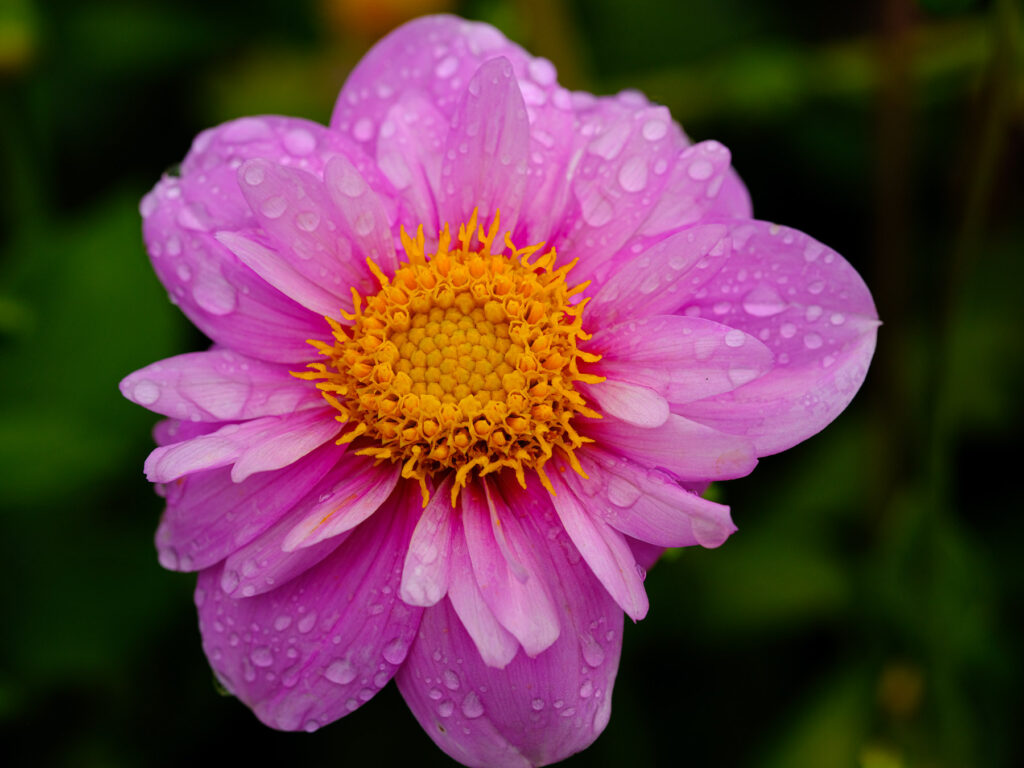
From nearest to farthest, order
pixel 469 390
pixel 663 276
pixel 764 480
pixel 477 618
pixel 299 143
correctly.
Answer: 1. pixel 477 618
2. pixel 663 276
3. pixel 469 390
4. pixel 299 143
5. pixel 764 480

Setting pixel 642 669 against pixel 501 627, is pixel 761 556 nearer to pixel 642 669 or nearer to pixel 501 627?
pixel 642 669

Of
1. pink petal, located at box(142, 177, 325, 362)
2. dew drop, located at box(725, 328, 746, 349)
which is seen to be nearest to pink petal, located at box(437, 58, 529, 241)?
pink petal, located at box(142, 177, 325, 362)

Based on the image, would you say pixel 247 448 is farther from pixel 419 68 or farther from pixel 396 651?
pixel 419 68

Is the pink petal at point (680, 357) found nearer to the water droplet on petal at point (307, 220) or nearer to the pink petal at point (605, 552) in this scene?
the pink petal at point (605, 552)

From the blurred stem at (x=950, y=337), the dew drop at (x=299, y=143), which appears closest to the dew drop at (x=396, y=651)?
the dew drop at (x=299, y=143)

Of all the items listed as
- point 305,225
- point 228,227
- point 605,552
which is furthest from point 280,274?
point 605,552

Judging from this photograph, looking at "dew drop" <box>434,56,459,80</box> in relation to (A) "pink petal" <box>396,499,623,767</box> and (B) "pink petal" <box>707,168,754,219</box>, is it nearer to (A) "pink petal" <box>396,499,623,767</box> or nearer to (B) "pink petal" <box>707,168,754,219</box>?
(B) "pink petal" <box>707,168,754,219</box>
